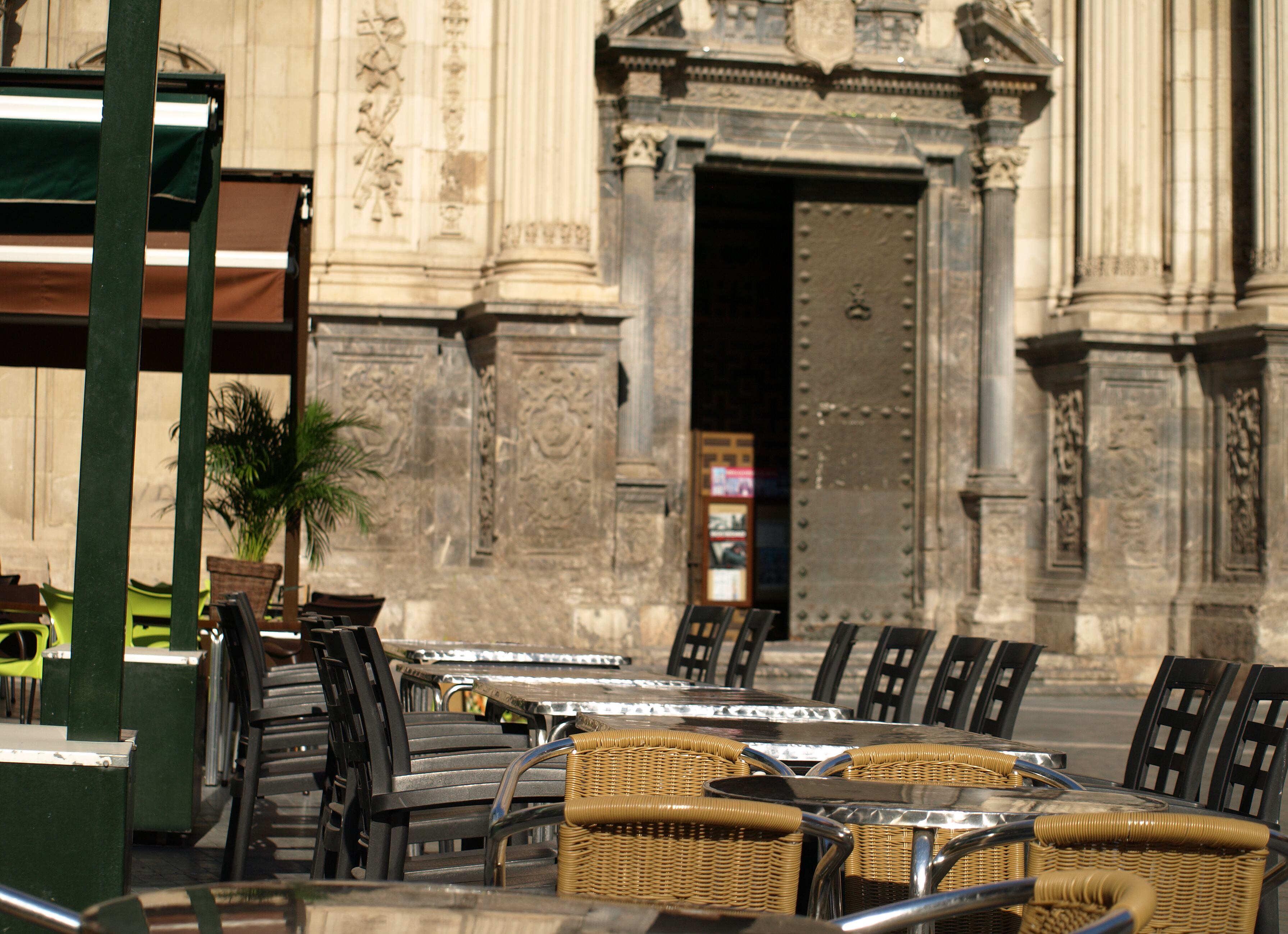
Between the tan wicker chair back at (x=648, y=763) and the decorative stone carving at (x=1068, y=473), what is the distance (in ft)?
38.2

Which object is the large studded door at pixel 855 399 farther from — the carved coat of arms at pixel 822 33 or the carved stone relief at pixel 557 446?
the carved stone relief at pixel 557 446

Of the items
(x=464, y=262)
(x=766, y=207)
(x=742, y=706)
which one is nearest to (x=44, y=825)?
(x=742, y=706)

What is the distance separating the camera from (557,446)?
13.1 metres

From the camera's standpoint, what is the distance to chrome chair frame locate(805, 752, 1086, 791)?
3678mm

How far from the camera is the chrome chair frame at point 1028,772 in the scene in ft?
12.1

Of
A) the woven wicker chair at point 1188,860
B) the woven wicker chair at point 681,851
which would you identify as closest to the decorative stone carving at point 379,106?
the woven wicker chair at point 681,851

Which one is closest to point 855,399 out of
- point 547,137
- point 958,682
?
point 547,137

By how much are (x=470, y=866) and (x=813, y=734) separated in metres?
1.06

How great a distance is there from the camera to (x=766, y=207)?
20.1 meters

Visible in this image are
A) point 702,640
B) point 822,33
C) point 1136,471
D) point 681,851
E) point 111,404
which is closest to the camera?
point 681,851

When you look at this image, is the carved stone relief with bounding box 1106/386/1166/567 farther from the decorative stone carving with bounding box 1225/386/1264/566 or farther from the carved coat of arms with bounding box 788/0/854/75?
the carved coat of arms with bounding box 788/0/854/75

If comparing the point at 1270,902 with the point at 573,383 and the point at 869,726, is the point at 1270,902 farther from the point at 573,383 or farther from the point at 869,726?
the point at 573,383

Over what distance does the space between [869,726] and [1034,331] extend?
37.7 feet

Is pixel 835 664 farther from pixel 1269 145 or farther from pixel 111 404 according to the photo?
pixel 1269 145
